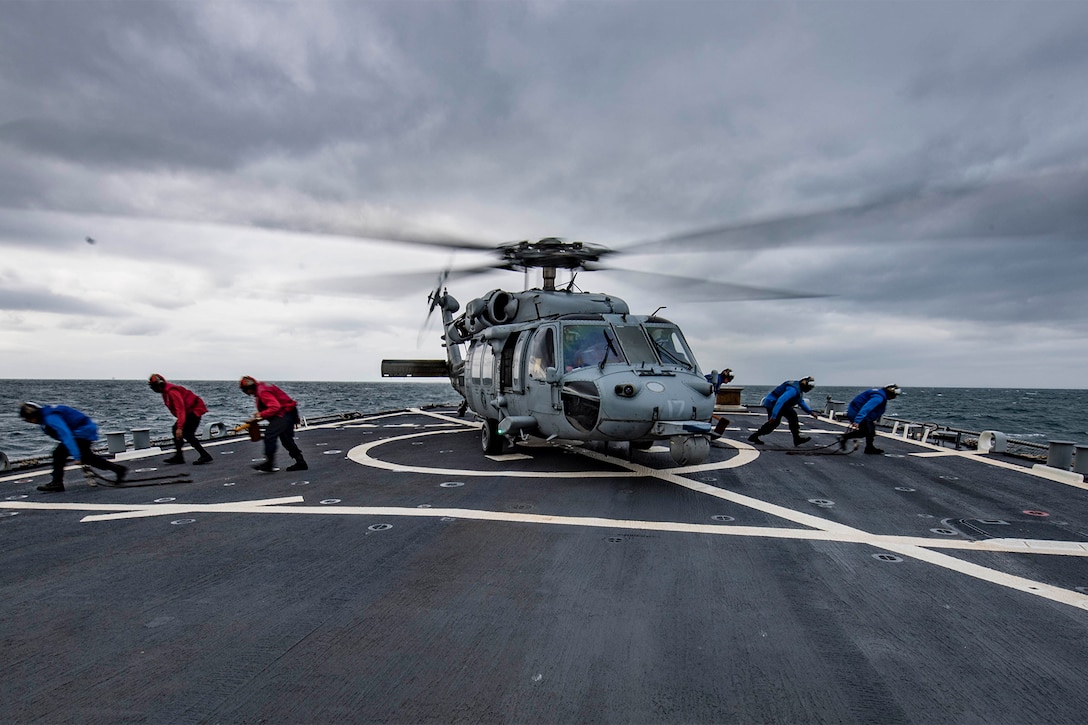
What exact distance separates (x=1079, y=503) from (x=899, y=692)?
734cm

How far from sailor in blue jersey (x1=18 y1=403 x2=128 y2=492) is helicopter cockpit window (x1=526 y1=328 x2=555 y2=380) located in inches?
282

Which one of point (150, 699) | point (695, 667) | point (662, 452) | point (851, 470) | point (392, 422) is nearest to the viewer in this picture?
point (150, 699)

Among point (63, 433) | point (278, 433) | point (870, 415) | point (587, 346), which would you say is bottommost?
point (278, 433)

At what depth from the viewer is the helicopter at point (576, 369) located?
8.94m

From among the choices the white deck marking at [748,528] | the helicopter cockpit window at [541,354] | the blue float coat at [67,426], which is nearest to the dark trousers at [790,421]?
the white deck marking at [748,528]

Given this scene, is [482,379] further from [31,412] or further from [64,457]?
[31,412]

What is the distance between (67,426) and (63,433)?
16 cm

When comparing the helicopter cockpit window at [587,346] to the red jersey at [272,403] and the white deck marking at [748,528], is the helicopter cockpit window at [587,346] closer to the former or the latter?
Answer: the white deck marking at [748,528]

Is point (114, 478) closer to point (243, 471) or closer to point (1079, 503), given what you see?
point (243, 471)

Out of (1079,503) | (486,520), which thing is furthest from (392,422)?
(1079,503)

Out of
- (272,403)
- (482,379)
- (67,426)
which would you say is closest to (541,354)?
(482,379)

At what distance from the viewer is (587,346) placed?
33.5ft

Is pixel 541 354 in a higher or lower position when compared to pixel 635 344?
lower

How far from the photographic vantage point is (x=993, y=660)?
350cm
